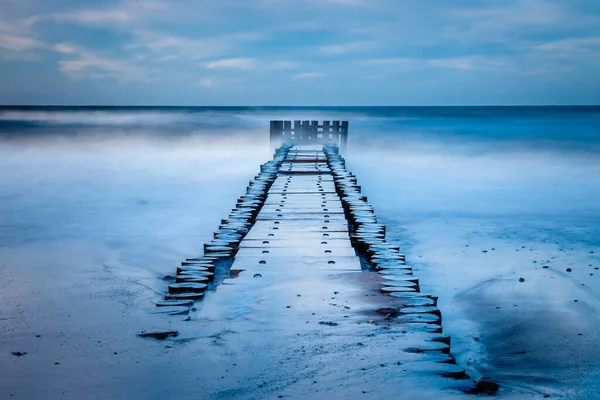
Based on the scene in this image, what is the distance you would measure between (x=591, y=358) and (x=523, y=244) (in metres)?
4.73

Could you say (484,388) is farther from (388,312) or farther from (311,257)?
(311,257)

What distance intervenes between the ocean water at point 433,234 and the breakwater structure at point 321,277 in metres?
0.67

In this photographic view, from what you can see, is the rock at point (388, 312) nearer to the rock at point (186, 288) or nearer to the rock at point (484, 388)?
the rock at point (484, 388)

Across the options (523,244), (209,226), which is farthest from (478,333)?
(209,226)

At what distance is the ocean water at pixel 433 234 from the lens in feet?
17.2

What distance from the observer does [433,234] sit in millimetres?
10172

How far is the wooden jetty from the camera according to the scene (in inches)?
172

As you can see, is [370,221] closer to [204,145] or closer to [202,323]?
[202,323]

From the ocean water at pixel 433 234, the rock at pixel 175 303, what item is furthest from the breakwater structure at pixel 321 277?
the ocean water at pixel 433 234

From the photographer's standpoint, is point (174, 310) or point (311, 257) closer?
point (174, 310)

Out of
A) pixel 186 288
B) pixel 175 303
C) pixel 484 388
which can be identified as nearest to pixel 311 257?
pixel 186 288

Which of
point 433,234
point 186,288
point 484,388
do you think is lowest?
point 433,234

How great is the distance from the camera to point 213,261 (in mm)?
6137

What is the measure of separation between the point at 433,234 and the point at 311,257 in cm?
488
